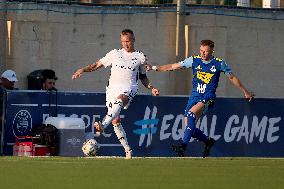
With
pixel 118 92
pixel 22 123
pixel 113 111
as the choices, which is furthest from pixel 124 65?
pixel 22 123

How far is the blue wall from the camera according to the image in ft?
75.6

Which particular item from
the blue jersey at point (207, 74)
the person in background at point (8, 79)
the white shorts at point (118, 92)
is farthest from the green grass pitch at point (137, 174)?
the person in background at point (8, 79)

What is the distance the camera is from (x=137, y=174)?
1524 cm

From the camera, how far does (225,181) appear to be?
14312 millimetres

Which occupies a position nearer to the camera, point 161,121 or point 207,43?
point 207,43

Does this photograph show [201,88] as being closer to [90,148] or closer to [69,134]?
[90,148]

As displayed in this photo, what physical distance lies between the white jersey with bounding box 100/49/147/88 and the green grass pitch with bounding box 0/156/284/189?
8.07ft

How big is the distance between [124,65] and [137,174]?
5.87 meters

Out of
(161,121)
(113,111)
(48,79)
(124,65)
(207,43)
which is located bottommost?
(161,121)

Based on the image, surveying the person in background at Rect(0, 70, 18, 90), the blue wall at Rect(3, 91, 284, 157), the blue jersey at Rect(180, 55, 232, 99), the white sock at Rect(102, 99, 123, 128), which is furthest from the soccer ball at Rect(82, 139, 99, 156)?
the person in background at Rect(0, 70, 18, 90)

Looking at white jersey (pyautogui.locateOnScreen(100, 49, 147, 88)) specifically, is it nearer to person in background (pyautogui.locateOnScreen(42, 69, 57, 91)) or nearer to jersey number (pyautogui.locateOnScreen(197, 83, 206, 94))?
jersey number (pyautogui.locateOnScreen(197, 83, 206, 94))

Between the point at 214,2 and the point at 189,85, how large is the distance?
3492mm

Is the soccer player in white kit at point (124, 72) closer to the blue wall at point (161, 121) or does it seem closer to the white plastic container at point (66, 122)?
the white plastic container at point (66, 122)

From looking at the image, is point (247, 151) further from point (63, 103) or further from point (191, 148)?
point (63, 103)
